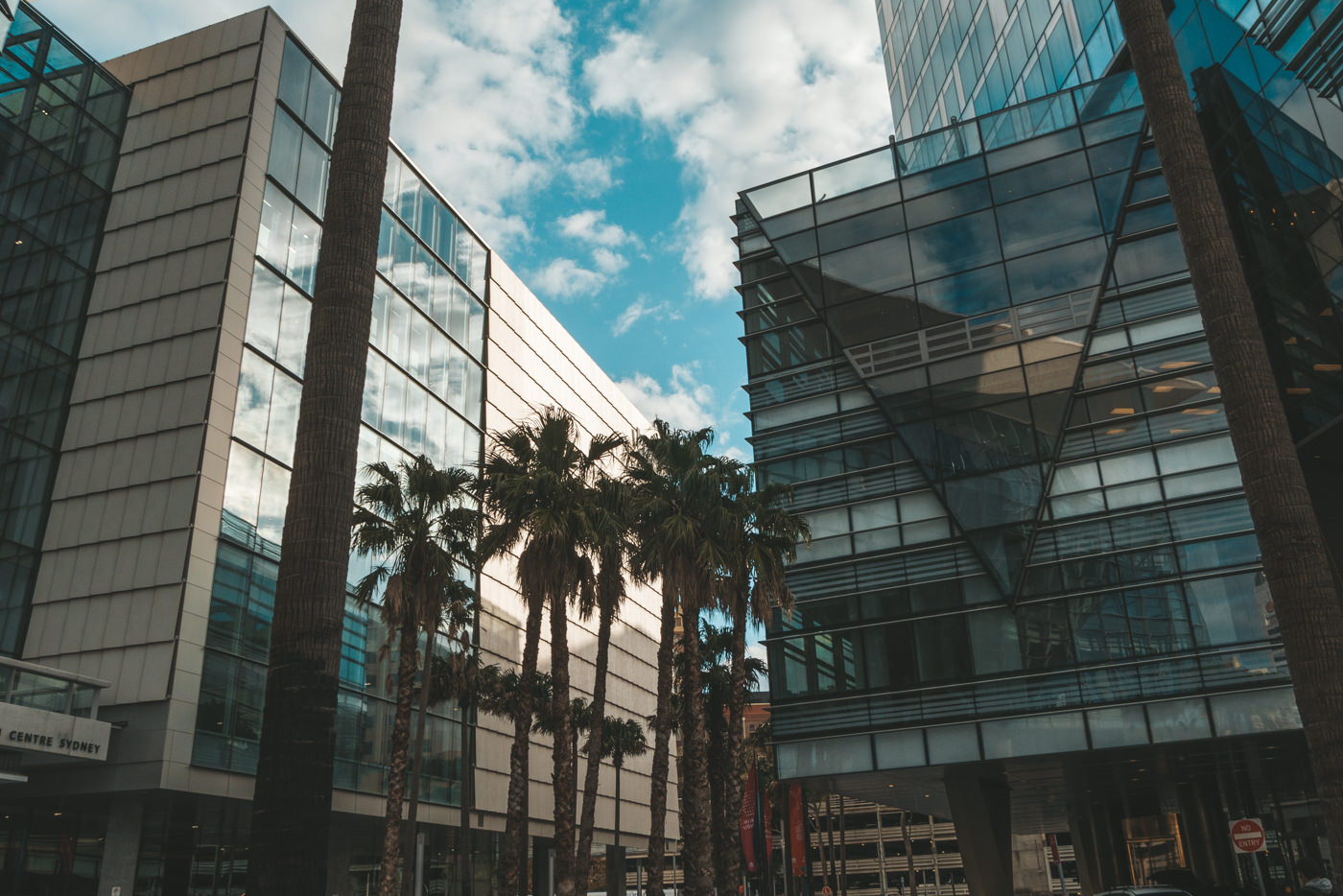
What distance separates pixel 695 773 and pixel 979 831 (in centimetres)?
1106

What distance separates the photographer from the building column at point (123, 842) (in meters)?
32.0

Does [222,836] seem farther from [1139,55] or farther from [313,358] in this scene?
[1139,55]

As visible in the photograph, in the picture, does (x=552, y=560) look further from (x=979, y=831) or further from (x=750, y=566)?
(x=979, y=831)

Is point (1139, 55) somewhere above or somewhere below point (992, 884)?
above

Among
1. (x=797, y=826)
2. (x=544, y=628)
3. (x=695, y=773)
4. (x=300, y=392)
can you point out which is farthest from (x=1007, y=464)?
(x=544, y=628)

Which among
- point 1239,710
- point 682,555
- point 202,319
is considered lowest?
point 1239,710

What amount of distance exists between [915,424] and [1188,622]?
9.74 meters

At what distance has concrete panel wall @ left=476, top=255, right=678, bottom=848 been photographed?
5191cm

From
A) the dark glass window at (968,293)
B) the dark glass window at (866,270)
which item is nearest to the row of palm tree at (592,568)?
the dark glass window at (866,270)

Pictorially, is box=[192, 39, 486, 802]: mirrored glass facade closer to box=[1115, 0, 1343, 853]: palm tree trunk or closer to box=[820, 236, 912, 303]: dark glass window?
box=[820, 236, 912, 303]: dark glass window

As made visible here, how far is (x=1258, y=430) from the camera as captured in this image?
12031 millimetres

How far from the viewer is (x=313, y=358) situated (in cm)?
1038

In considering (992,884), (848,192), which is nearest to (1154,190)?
(848,192)

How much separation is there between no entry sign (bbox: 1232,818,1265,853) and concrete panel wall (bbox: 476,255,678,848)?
122 ft
